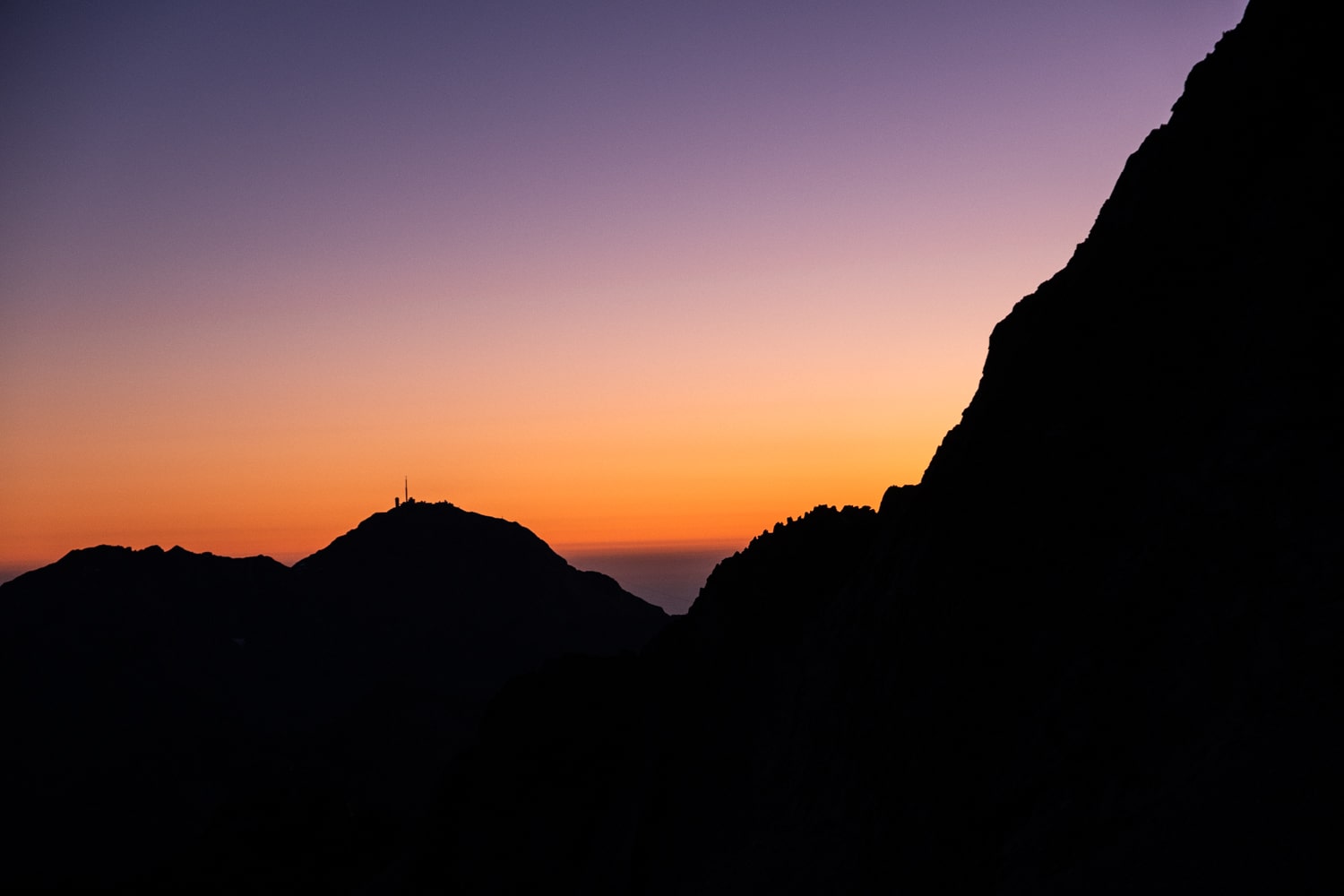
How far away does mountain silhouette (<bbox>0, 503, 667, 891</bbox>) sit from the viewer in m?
49.5

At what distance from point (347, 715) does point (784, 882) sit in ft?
221

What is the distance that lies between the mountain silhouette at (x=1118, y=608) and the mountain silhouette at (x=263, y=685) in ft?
97.5

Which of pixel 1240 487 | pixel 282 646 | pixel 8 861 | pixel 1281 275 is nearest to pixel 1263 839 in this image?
pixel 1240 487

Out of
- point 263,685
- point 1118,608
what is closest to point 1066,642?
point 1118,608

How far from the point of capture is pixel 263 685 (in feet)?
307

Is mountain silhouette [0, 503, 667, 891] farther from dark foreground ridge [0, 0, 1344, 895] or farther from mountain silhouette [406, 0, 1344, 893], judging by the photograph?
mountain silhouette [406, 0, 1344, 893]

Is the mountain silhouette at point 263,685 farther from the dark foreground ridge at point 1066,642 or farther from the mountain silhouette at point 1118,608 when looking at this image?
the mountain silhouette at point 1118,608

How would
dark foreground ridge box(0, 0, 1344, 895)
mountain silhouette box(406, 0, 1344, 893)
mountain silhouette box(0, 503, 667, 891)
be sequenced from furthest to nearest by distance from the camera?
1. mountain silhouette box(0, 503, 667, 891)
2. dark foreground ridge box(0, 0, 1344, 895)
3. mountain silhouette box(406, 0, 1344, 893)

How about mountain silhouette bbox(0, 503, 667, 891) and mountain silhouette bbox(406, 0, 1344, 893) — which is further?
mountain silhouette bbox(0, 503, 667, 891)

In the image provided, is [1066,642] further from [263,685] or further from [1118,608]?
[263,685]

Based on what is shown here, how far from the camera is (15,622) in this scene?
307ft

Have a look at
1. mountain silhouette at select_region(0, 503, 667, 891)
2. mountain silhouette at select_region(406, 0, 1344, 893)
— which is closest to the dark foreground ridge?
mountain silhouette at select_region(406, 0, 1344, 893)

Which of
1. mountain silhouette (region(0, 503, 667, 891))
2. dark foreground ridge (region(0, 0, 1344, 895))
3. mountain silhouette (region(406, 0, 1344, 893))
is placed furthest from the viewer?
mountain silhouette (region(0, 503, 667, 891))

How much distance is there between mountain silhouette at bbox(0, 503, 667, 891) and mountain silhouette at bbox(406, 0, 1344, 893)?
97.5ft
